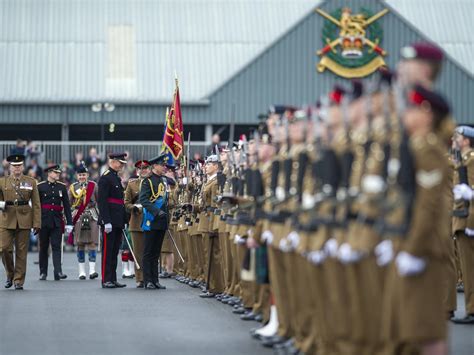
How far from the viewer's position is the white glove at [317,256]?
9992 millimetres

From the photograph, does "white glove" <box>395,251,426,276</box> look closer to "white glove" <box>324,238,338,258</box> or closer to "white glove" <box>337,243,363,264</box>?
"white glove" <box>337,243,363,264</box>

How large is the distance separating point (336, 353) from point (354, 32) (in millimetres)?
42098

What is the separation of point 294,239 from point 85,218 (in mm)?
15033

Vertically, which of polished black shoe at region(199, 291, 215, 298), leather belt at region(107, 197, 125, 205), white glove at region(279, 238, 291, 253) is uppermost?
leather belt at region(107, 197, 125, 205)

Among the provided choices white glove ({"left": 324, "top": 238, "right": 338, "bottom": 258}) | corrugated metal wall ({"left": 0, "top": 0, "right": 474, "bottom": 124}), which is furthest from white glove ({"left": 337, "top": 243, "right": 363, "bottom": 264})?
corrugated metal wall ({"left": 0, "top": 0, "right": 474, "bottom": 124})

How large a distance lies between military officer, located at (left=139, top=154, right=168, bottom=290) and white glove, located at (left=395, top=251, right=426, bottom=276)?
40.3ft

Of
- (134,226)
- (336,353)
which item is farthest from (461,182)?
(134,226)

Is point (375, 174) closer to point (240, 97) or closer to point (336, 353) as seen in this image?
point (336, 353)

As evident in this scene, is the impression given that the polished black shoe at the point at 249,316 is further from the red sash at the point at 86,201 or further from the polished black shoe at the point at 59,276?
the red sash at the point at 86,201

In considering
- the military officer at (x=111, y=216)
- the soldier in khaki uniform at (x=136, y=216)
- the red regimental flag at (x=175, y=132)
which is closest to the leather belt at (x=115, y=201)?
the military officer at (x=111, y=216)

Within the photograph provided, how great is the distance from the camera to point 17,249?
2091cm

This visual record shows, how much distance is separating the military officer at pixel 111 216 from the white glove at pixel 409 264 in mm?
13017

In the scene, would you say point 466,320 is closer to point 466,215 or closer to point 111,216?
point 466,215

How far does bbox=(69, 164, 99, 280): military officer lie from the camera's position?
25.3 metres
